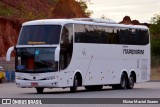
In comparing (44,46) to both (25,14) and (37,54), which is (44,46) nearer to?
(37,54)

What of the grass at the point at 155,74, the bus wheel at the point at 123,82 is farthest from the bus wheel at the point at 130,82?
the grass at the point at 155,74

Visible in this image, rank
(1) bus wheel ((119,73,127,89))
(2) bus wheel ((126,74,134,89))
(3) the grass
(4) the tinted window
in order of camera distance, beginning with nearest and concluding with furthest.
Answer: (4) the tinted window < (1) bus wheel ((119,73,127,89)) < (2) bus wheel ((126,74,134,89)) < (3) the grass

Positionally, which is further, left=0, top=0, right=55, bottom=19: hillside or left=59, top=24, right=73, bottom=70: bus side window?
left=0, top=0, right=55, bottom=19: hillside

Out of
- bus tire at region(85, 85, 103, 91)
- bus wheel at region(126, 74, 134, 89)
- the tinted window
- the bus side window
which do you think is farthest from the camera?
bus wheel at region(126, 74, 134, 89)

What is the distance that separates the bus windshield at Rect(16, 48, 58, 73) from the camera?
36.2 metres

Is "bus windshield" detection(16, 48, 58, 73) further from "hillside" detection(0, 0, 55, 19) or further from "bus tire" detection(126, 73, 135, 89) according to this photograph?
"hillside" detection(0, 0, 55, 19)

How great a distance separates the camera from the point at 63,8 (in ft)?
303

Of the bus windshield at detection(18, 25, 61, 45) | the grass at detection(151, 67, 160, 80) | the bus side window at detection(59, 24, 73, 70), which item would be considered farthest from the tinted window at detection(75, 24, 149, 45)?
the grass at detection(151, 67, 160, 80)

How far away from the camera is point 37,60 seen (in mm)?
36406

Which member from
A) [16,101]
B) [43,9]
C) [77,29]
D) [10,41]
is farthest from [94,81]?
[43,9]

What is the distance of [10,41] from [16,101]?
54.1 m

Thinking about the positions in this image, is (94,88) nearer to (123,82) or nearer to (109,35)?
(123,82)

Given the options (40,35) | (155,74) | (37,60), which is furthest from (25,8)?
(37,60)

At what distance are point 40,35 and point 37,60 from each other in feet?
4.24
